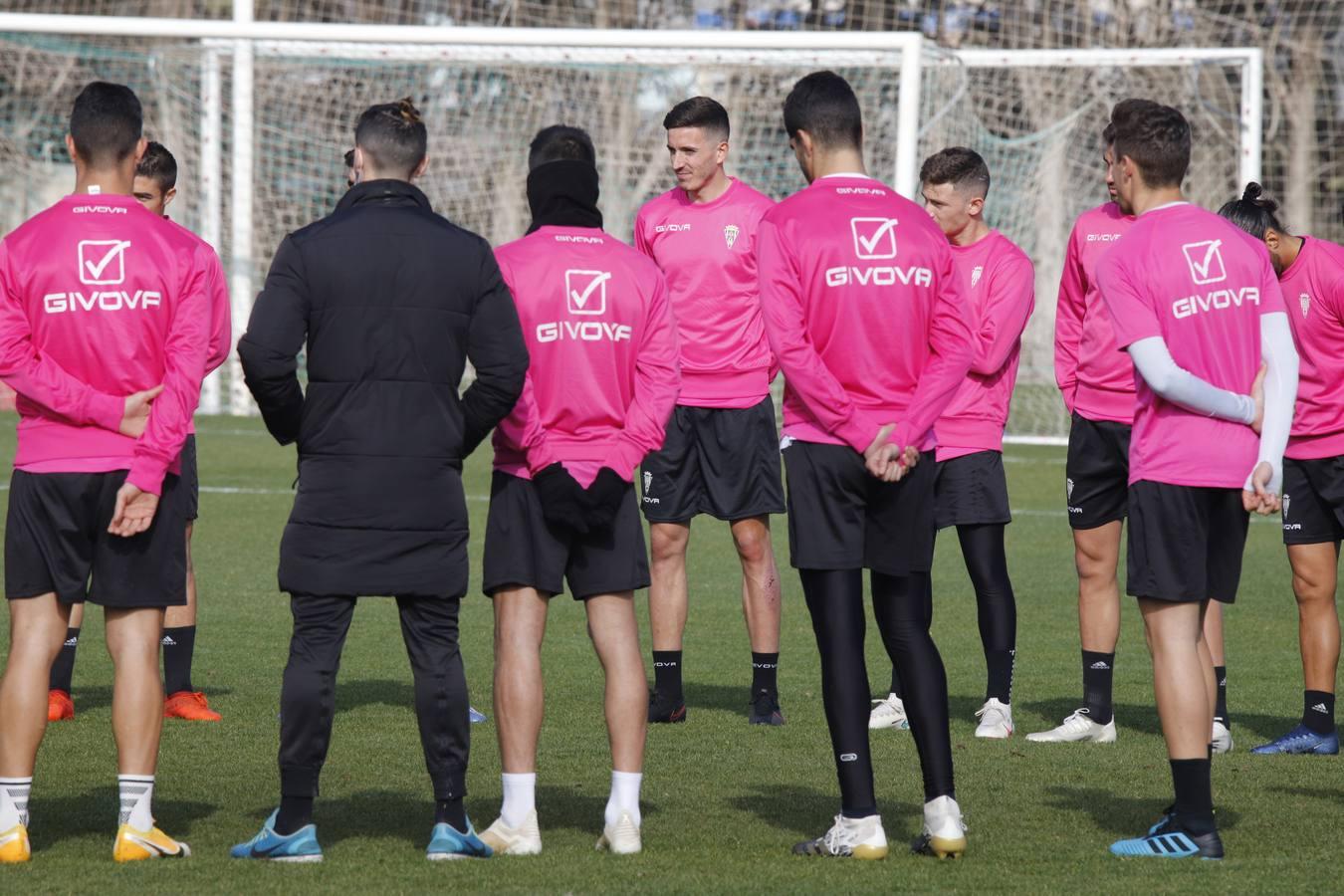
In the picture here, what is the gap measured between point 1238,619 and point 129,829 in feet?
22.8

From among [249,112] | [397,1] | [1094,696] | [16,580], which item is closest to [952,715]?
[1094,696]

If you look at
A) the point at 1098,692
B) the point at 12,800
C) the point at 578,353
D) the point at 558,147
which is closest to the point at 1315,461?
the point at 1098,692

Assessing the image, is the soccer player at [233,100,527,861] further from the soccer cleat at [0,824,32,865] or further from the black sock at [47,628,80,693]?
the black sock at [47,628,80,693]

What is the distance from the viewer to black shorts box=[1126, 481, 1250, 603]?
516 cm

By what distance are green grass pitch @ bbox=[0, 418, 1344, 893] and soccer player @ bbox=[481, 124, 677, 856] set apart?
1.02ft

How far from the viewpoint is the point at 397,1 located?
26094 mm

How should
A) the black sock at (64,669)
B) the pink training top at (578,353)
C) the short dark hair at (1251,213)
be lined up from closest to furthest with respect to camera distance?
the pink training top at (578,353) < the short dark hair at (1251,213) < the black sock at (64,669)

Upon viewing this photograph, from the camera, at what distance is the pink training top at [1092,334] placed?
6961 mm

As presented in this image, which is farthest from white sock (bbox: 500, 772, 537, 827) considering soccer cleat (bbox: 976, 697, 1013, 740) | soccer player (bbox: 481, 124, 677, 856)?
soccer cleat (bbox: 976, 697, 1013, 740)

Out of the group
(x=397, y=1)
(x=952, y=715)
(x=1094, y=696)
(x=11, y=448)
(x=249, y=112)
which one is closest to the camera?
(x=1094, y=696)

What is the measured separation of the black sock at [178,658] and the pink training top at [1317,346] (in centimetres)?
441

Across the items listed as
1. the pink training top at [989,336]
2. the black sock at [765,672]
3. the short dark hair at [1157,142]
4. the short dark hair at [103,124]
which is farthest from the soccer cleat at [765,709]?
the short dark hair at [103,124]

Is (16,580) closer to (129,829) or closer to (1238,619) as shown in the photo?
(129,829)

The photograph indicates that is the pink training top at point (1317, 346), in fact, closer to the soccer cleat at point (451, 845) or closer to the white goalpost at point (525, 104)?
the soccer cleat at point (451, 845)
